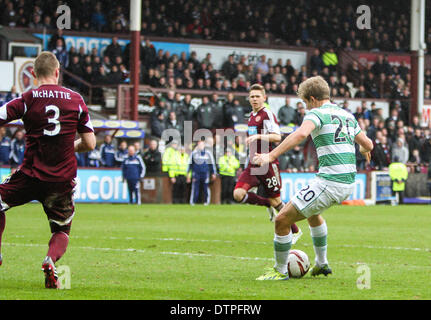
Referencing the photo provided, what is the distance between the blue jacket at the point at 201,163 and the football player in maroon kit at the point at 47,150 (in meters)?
17.6

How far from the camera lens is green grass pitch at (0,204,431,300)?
7.58m

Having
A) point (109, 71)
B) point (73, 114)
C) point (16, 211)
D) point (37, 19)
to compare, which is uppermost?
point (37, 19)

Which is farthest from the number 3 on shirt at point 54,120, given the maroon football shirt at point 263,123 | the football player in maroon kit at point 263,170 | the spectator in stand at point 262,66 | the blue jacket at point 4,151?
the spectator in stand at point 262,66

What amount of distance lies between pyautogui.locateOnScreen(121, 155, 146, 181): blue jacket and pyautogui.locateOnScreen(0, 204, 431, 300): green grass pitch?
434cm

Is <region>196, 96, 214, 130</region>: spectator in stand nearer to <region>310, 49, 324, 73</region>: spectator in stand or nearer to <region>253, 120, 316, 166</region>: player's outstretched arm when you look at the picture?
<region>310, 49, 324, 73</region>: spectator in stand

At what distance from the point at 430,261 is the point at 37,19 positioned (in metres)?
22.9

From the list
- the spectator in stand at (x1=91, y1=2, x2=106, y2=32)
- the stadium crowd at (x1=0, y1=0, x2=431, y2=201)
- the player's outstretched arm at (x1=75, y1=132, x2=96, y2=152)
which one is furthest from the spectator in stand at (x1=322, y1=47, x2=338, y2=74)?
the player's outstretched arm at (x1=75, y1=132, x2=96, y2=152)

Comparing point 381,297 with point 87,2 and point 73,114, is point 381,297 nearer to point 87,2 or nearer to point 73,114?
point 73,114

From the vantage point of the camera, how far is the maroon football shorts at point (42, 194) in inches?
291

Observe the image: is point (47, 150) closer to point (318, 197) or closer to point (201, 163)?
point (318, 197)

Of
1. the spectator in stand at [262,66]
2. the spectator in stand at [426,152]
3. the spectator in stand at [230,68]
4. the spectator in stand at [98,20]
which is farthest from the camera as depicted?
the spectator in stand at [262,66]

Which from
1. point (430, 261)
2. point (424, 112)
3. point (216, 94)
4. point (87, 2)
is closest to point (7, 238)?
point (430, 261)

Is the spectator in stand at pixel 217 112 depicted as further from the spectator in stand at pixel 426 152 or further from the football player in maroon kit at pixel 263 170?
the football player in maroon kit at pixel 263 170
